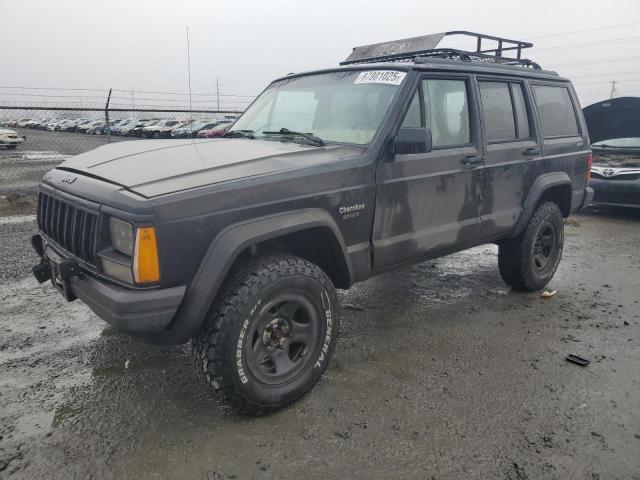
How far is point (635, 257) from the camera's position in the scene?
5930 millimetres

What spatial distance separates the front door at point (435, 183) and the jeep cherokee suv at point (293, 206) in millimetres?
12

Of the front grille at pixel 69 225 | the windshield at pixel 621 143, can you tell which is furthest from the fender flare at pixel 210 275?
the windshield at pixel 621 143

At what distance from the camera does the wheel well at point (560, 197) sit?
4574 mm

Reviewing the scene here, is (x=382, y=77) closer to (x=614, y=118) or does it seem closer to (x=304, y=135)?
(x=304, y=135)

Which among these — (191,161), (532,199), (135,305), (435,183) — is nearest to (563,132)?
(532,199)

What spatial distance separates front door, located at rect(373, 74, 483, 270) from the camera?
3.15m

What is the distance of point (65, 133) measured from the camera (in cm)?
3872

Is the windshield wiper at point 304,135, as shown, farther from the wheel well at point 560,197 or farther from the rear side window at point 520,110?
the wheel well at point 560,197

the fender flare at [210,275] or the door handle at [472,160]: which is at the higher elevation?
the door handle at [472,160]

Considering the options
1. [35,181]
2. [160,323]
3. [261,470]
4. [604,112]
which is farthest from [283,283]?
[35,181]

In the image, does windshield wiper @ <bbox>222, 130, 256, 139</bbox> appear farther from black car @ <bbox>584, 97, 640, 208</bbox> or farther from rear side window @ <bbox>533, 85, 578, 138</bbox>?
black car @ <bbox>584, 97, 640, 208</bbox>

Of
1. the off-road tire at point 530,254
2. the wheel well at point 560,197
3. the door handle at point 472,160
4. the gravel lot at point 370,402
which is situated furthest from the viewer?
the wheel well at point 560,197

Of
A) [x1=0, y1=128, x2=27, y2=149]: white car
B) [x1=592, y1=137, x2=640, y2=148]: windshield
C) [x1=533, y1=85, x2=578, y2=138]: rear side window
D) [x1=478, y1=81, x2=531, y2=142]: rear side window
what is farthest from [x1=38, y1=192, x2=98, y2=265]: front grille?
[x1=0, y1=128, x2=27, y2=149]: white car

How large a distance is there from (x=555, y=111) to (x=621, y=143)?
5413 millimetres
